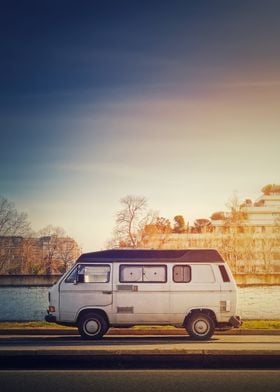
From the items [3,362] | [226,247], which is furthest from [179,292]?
[226,247]

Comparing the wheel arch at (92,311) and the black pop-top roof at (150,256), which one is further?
the black pop-top roof at (150,256)

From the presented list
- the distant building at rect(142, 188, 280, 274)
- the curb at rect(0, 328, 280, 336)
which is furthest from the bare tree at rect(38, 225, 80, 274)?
the curb at rect(0, 328, 280, 336)

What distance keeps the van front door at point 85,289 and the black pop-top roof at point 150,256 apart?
0.25 m

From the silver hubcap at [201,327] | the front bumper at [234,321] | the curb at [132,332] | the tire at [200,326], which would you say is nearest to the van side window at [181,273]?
the tire at [200,326]

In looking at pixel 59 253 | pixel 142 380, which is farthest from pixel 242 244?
pixel 142 380

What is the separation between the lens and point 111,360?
10508 mm

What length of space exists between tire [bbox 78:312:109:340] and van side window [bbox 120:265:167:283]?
135 cm

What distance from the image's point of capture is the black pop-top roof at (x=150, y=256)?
16.7 meters

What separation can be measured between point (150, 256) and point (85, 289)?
2.24 m

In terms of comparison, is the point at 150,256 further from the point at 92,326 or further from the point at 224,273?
the point at 92,326

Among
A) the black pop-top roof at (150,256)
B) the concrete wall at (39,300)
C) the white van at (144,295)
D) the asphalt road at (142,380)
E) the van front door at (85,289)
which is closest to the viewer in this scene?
the asphalt road at (142,380)

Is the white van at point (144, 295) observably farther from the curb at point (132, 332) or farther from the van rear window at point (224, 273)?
the curb at point (132, 332)

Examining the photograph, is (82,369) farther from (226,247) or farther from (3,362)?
(226,247)

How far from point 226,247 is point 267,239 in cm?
750
